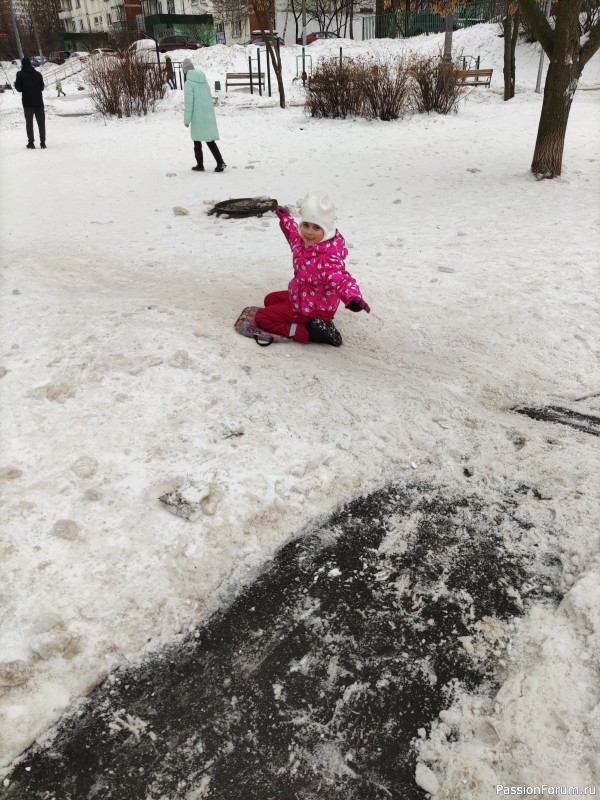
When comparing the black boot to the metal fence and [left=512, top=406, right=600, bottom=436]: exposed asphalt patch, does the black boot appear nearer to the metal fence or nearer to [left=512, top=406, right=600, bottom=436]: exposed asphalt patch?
[left=512, top=406, right=600, bottom=436]: exposed asphalt patch

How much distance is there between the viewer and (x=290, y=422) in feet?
9.77

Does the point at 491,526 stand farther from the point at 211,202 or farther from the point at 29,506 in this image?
the point at 211,202

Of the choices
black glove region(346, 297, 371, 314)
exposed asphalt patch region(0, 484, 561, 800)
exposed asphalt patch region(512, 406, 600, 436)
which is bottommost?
exposed asphalt patch region(0, 484, 561, 800)

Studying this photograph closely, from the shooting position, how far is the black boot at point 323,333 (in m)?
3.75

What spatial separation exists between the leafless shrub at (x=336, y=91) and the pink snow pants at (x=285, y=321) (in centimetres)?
1134

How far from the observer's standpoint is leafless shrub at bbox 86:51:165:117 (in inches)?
590

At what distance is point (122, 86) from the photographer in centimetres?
1501

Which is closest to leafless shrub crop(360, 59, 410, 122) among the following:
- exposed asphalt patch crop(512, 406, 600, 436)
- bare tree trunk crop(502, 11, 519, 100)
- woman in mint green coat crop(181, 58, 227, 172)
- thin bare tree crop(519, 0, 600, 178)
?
bare tree trunk crop(502, 11, 519, 100)

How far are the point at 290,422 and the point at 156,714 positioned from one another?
1.53 metres

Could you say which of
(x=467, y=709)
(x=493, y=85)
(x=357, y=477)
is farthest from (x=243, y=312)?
(x=493, y=85)

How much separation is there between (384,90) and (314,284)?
36.5 ft

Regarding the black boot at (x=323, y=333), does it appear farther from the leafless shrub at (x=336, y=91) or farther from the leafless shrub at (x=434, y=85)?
the leafless shrub at (x=434, y=85)

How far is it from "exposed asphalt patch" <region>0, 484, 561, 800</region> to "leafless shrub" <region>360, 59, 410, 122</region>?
12684mm

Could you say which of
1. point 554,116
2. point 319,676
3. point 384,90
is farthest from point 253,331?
point 384,90
